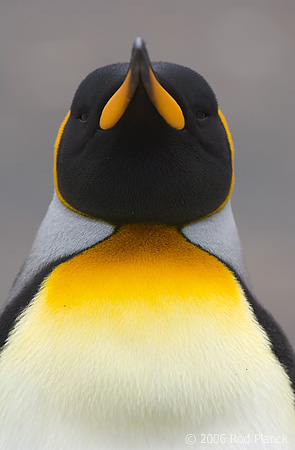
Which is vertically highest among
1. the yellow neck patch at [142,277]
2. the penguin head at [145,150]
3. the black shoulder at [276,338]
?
the penguin head at [145,150]

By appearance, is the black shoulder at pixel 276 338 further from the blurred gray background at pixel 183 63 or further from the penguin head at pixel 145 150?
the blurred gray background at pixel 183 63

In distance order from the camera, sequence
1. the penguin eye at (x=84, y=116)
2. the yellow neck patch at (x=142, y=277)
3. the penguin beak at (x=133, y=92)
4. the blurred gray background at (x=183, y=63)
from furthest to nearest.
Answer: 1. the blurred gray background at (x=183, y=63)
2. the penguin eye at (x=84, y=116)
3. the yellow neck patch at (x=142, y=277)
4. the penguin beak at (x=133, y=92)

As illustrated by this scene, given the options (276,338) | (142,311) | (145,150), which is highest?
(145,150)

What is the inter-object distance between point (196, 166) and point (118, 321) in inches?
12.3

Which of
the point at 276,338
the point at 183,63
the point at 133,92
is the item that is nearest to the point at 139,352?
the point at 276,338

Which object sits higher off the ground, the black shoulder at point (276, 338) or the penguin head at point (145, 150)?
the penguin head at point (145, 150)

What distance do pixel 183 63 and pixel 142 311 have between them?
18.6 ft

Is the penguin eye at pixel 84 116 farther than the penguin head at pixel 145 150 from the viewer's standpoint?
Yes

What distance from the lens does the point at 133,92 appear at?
42.3 inches

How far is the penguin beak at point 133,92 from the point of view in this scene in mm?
1036

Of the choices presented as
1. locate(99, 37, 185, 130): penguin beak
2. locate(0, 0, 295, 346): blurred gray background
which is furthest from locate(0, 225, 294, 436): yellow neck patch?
locate(0, 0, 295, 346): blurred gray background

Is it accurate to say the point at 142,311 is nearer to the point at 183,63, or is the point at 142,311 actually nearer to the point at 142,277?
the point at 142,277

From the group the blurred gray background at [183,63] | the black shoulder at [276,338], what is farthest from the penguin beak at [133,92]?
the blurred gray background at [183,63]

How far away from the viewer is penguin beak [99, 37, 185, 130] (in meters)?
1.04
